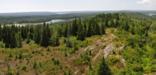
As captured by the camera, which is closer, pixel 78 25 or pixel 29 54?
pixel 29 54

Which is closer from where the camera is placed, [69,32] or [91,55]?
[91,55]

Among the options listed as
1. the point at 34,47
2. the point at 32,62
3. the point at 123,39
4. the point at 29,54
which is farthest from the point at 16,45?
the point at 123,39

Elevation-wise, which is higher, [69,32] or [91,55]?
[69,32]

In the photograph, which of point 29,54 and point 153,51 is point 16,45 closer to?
point 29,54

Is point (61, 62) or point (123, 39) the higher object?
point (123, 39)

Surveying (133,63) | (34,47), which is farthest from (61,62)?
(34,47)

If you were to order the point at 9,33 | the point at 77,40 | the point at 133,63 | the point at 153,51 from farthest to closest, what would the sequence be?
the point at 9,33, the point at 77,40, the point at 153,51, the point at 133,63

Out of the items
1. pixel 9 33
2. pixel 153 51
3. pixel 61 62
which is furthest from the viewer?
pixel 9 33

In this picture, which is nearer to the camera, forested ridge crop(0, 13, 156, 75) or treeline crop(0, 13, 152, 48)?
forested ridge crop(0, 13, 156, 75)

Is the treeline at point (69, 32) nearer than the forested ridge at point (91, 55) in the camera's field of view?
No
